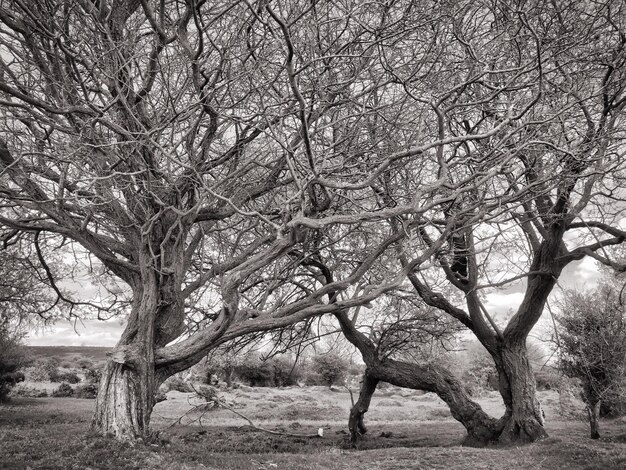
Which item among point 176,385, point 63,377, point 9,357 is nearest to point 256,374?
point 176,385

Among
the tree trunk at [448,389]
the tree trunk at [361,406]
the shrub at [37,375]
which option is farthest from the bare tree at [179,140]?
the shrub at [37,375]

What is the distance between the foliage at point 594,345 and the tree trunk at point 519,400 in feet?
9.16

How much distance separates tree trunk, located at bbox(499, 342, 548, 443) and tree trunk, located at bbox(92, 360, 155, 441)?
9.16m

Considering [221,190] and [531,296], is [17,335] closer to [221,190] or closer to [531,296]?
[221,190]

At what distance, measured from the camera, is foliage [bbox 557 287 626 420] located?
14125 millimetres

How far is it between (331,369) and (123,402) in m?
35.5

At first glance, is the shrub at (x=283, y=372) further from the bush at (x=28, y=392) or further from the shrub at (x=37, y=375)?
the bush at (x=28, y=392)

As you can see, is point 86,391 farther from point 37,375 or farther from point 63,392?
point 37,375

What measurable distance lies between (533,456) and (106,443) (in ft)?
27.0

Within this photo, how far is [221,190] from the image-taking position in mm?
7773

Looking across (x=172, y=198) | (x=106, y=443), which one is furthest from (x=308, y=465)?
(x=172, y=198)

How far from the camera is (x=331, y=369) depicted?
134ft

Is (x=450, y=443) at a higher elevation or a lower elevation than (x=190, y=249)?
lower

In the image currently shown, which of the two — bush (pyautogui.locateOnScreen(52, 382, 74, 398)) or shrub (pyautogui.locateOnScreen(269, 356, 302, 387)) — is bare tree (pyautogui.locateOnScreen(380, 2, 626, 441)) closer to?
bush (pyautogui.locateOnScreen(52, 382, 74, 398))
